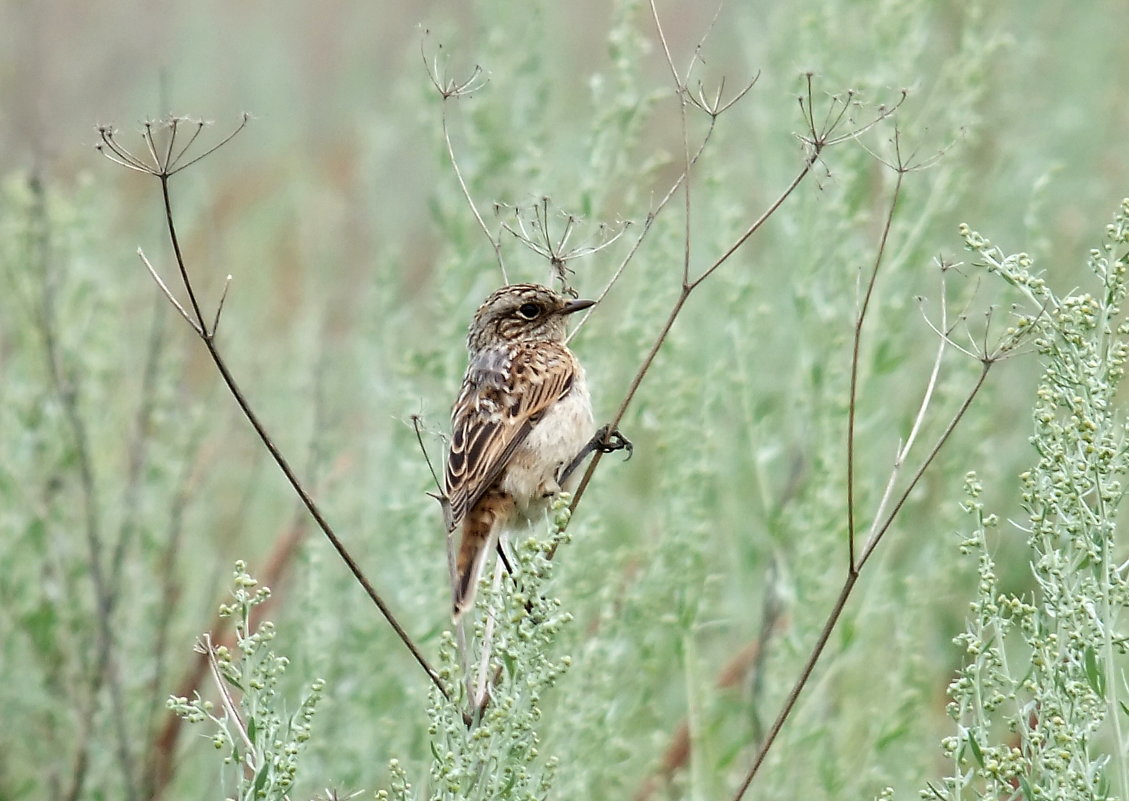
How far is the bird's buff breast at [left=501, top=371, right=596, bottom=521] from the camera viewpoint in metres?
4.14

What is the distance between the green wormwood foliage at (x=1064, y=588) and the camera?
236 cm

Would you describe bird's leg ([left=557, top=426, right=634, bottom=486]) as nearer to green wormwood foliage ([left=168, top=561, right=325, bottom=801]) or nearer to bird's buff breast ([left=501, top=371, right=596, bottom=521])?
bird's buff breast ([left=501, top=371, right=596, bottom=521])

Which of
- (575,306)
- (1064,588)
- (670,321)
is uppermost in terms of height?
(575,306)

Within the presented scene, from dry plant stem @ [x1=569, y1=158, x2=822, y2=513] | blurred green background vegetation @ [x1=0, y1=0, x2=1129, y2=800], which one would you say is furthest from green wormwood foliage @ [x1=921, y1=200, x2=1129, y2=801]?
blurred green background vegetation @ [x1=0, y1=0, x2=1129, y2=800]

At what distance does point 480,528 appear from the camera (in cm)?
405

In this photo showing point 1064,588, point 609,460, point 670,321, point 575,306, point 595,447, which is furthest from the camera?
point 609,460

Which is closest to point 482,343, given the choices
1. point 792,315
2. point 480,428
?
point 480,428

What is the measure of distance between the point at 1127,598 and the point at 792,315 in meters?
3.75

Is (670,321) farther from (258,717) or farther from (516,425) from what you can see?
(516,425)

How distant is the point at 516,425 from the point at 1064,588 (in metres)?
2.00

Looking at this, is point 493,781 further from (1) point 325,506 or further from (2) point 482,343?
(1) point 325,506

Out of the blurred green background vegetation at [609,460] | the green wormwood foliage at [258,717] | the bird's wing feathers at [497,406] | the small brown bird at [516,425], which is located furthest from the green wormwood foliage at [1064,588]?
the bird's wing feathers at [497,406]

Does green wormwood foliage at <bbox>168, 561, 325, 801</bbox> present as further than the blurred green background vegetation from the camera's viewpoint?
No

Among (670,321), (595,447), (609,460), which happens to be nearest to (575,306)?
(595,447)
